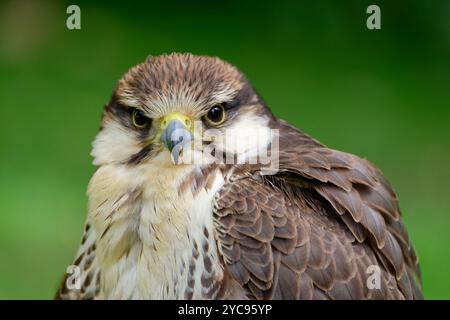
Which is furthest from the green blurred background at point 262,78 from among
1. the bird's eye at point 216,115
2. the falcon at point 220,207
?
the bird's eye at point 216,115

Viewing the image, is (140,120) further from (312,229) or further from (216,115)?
(312,229)

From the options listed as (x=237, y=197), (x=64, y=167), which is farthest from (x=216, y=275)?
(x=64, y=167)

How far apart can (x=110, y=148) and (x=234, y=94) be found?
551 millimetres

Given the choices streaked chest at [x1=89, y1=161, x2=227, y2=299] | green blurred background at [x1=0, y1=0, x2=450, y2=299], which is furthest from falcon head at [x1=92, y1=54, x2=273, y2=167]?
green blurred background at [x1=0, y1=0, x2=450, y2=299]

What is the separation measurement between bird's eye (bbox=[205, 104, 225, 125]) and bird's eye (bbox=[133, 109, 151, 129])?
24 cm

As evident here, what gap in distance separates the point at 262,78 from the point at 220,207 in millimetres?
5578

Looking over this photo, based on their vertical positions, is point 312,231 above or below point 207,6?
below

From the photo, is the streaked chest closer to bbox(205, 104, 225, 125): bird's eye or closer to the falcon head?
Result: the falcon head

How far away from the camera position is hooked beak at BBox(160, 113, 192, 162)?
12.3 feet

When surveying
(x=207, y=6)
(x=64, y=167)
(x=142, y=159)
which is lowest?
(x=64, y=167)

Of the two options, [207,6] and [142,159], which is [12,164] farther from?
[142,159]

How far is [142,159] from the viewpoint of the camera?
155 inches

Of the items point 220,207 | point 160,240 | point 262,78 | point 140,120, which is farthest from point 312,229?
point 262,78

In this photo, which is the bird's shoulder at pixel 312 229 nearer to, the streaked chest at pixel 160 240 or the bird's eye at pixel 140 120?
the streaked chest at pixel 160 240
